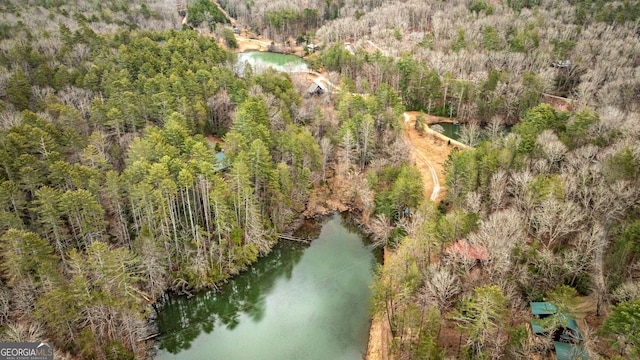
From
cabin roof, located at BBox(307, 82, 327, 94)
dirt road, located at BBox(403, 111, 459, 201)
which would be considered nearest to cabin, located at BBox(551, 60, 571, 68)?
dirt road, located at BBox(403, 111, 459, 201)

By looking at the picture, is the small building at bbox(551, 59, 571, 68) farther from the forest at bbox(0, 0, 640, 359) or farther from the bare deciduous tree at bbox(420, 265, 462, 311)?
the bare deciduous tree at bbox(420, 265, 462, 311)

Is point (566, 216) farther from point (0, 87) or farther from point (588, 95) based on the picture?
point (0, 87)

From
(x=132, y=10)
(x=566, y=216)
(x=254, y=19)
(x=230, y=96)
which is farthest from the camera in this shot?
(x=254, y=19)

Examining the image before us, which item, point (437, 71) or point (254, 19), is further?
point (254, 19)

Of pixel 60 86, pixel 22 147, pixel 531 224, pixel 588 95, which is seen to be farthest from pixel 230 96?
pixel 588 95

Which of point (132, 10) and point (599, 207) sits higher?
point (132, 10)

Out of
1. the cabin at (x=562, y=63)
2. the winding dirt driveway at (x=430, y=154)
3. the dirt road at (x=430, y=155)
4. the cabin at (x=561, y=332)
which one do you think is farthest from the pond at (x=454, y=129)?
the cabin at (x=561, y=332)

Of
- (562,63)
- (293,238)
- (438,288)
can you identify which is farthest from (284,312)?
(562,63)

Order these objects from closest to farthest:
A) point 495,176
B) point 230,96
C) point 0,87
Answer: point 495,176
point 0,87
point 230,96
